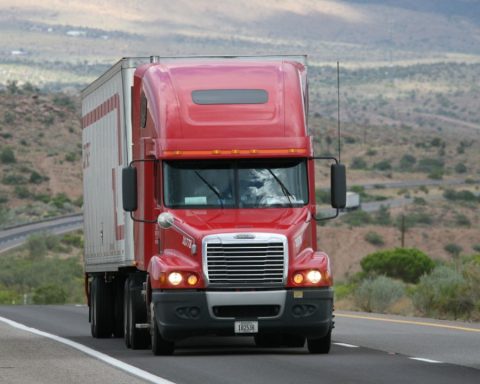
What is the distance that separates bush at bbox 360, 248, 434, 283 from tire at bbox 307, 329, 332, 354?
142ft

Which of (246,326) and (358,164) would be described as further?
(358,164)

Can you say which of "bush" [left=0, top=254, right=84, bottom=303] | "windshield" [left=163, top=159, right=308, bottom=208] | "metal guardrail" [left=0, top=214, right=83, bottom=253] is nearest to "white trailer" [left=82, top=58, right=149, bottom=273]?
"windshield" [left=163, top=159, right=308, bottom=208]

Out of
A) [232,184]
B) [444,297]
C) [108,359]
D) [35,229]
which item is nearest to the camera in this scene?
[108,359]

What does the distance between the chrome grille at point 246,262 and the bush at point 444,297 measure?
1451 centimetres

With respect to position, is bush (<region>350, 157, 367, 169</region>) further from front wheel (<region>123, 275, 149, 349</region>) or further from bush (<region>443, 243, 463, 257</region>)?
front wheel (<region>123, 275, 149, 349</region>)

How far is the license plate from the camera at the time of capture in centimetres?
2080

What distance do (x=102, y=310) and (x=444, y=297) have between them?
11.1 m

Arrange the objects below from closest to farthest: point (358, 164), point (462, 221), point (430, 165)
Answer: point (462, 221) < point (358, 164) < point (430, 165)

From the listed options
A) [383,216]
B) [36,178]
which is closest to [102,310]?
[383,216]

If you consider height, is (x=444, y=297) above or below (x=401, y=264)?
below

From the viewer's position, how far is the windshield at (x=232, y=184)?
70.7 ft

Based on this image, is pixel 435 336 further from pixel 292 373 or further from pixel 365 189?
pixel 365 189

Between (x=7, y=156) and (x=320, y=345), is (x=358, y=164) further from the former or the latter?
(x=320, y=345)

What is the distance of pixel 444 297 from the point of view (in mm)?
35656
